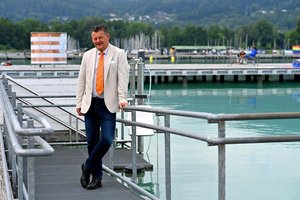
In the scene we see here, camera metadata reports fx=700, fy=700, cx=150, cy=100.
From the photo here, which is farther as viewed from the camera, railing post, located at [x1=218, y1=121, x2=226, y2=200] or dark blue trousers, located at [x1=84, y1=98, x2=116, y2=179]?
dark blue trousers, located at [x1=84, y1=98, x2=116, y2=179]

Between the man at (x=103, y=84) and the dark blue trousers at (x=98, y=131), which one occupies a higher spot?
the man at (x=103, y=84)

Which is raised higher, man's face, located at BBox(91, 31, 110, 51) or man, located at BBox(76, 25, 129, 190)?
man's face, located at BBox(91, 31, 110, 51)

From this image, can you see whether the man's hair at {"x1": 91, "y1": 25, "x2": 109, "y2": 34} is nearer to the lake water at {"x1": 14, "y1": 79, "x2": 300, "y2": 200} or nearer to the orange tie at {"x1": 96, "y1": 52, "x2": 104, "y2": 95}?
the orange tie at {"x1": 96, "y1": 52, "x2": 104, "y2": 95}

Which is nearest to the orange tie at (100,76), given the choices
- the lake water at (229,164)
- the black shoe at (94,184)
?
the black shoe at (94,184)

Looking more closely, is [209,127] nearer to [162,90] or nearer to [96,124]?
[96,124]

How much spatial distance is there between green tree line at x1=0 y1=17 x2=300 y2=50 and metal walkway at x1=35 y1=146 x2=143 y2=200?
130m

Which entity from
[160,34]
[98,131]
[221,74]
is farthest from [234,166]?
[160,34]

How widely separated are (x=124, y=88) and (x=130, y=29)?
14623cm

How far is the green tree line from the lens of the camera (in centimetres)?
14200

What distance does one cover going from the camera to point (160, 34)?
153 m

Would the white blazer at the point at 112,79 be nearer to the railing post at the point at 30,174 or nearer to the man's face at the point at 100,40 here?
the man's face at the point at 100,40

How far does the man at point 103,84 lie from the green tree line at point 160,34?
132 metres

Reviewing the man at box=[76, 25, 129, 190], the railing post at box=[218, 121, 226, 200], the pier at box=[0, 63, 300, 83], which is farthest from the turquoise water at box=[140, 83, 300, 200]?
the pier at box=[0, 63, 300, 83]

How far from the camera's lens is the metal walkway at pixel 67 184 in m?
6.62
